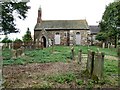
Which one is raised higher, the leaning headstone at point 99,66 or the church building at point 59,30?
the church building at point 59,30

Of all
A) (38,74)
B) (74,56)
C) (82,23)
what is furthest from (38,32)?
(38,74)

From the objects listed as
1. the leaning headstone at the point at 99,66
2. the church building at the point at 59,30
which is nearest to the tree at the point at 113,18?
the leaning headstone at the point at 99,66

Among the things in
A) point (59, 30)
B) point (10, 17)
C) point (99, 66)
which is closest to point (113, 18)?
point (10, 17)

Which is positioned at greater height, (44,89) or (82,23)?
(82,23)

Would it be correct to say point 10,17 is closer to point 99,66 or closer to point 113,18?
point 99,66

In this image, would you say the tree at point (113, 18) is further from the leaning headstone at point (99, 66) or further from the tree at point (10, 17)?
the leaning headstone at point (99, 66)

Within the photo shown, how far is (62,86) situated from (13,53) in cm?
444

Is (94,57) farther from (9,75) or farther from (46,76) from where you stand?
(9,75)

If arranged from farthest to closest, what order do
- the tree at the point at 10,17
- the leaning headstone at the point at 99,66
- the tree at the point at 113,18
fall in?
1. the tree at the point at 113,18
2. the tree at the point at 10,17
3. the leaning headstone at the point at 99,66

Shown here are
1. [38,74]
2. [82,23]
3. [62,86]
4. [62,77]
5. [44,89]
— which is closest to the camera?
[44,89]

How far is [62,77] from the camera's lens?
4.11 metres

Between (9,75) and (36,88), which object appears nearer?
(36,88)

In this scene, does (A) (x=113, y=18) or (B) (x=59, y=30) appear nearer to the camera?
(A) (x=113, y=18)

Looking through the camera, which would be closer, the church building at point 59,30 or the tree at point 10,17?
the tree at point 10,17
